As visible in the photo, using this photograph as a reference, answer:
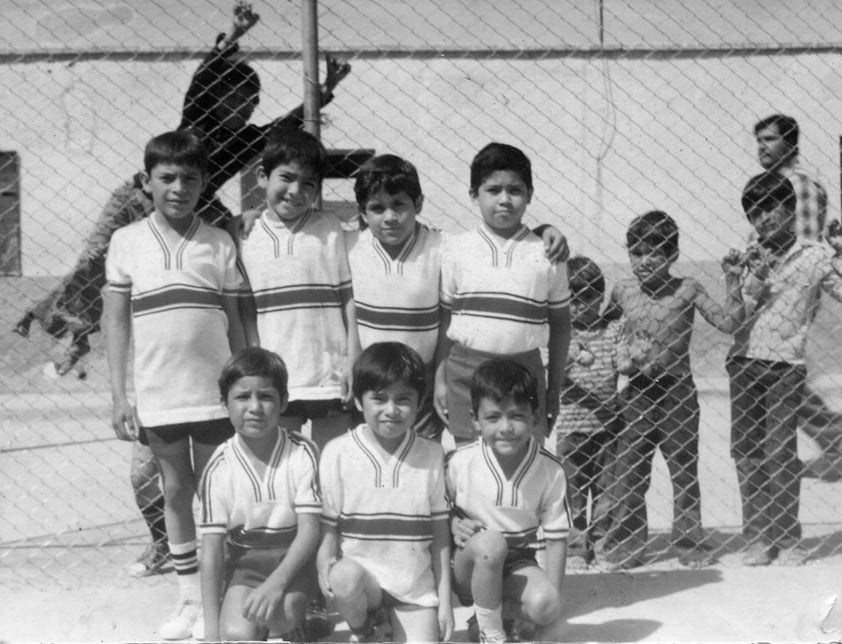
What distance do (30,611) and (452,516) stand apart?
141 cm

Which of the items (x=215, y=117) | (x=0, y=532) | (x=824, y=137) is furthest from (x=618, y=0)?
(x=0, y=532)

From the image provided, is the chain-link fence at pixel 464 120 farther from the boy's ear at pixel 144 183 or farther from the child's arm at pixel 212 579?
the child's arm at pixel 212 579

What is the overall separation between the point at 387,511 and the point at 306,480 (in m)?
0.24

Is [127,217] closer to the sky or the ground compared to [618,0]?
closer to the ground

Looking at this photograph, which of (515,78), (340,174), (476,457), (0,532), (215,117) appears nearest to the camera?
(476,457)

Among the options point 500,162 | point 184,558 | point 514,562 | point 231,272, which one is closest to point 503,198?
point 500,162

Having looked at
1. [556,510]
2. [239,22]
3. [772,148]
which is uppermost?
[239,22]

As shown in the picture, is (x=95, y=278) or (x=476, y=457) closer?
(x=476, y=457)

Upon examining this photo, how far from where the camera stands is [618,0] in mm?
7652

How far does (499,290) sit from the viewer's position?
10.8 ft

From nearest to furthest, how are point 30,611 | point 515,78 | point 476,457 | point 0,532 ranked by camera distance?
point 476,457
point 30,611
point 0,532
point 515,78

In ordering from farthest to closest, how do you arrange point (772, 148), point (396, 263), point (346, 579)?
point (772, 148) → point (396, 263) → point (346, 579)

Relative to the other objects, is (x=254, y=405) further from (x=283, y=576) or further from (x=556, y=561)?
(x=556, y=561)

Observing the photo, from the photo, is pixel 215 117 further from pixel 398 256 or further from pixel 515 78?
pixel 515 78
